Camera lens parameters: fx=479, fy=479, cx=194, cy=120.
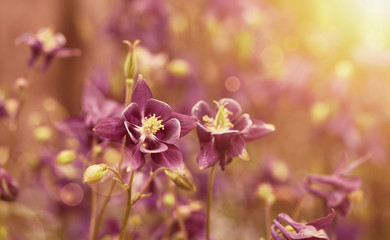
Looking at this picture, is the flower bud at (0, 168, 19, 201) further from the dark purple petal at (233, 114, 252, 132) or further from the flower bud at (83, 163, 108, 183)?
the dark purple petal at (233, 114, 252, 132)

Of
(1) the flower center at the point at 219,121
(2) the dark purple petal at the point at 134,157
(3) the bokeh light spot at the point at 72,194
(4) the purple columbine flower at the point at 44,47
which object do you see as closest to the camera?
(2) the dark purple petal at the point at 134,157

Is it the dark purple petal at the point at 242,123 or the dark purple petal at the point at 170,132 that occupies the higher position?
the dark purple petal at the point at 242,123

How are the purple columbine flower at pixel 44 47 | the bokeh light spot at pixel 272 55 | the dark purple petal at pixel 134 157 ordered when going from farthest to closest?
the bokeh light spot at pixel 272 55, the purple columbine flower at pixel 44 47, the dark purple petal at pixel 134 157

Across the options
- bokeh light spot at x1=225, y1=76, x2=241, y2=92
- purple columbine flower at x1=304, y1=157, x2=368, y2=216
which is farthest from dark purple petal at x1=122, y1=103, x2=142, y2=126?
bokeh light spot at x1=225, y1=76, x2=241, y2=92

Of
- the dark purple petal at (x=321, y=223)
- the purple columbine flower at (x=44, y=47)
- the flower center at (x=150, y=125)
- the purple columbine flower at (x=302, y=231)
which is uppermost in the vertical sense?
the purple columbine flower at (x=44, y=47)

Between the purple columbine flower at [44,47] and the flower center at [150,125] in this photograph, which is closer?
the flower center at [150,125]

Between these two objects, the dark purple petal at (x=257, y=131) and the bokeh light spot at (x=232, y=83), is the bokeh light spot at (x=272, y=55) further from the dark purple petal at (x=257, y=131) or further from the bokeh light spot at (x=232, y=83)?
the dark purple petal at (x=257, y=131)

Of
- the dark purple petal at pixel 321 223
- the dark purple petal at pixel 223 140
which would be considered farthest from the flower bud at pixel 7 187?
the dark purple petal at pixel 321 223
